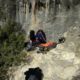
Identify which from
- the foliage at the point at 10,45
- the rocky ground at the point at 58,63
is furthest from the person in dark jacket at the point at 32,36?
the rocky ground at the point at 58,63

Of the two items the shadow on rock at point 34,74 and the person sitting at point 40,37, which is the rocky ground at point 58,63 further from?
the person sitting at point 40,37

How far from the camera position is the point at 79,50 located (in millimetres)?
15336

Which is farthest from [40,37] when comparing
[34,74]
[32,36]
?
[34,74]

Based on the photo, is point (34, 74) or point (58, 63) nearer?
point (34, 74)

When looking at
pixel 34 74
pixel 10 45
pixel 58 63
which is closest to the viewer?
pixel 34 74

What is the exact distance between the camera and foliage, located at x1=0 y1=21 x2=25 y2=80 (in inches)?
606

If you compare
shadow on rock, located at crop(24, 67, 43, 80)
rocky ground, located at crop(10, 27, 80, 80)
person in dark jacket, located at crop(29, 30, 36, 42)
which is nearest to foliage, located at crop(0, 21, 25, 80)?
person in dark jacket, located at crop(29, 30, 36, 42)

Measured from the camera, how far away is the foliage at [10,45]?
15391mm

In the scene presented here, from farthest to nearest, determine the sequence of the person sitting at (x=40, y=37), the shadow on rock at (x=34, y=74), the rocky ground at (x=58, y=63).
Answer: the person sitting at (x=40, y=37) < the rocky ground at (x=58, y=63) < the shadow on rock at (x=34, y=74)

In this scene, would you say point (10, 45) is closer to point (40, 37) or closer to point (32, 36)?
point (32, 36)

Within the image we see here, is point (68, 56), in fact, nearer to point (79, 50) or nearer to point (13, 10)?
point (79, 50)

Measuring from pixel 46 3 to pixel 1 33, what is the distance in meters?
2.42

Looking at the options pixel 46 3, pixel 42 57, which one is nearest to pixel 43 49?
pixel 42 57

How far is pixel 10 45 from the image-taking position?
16109mm
